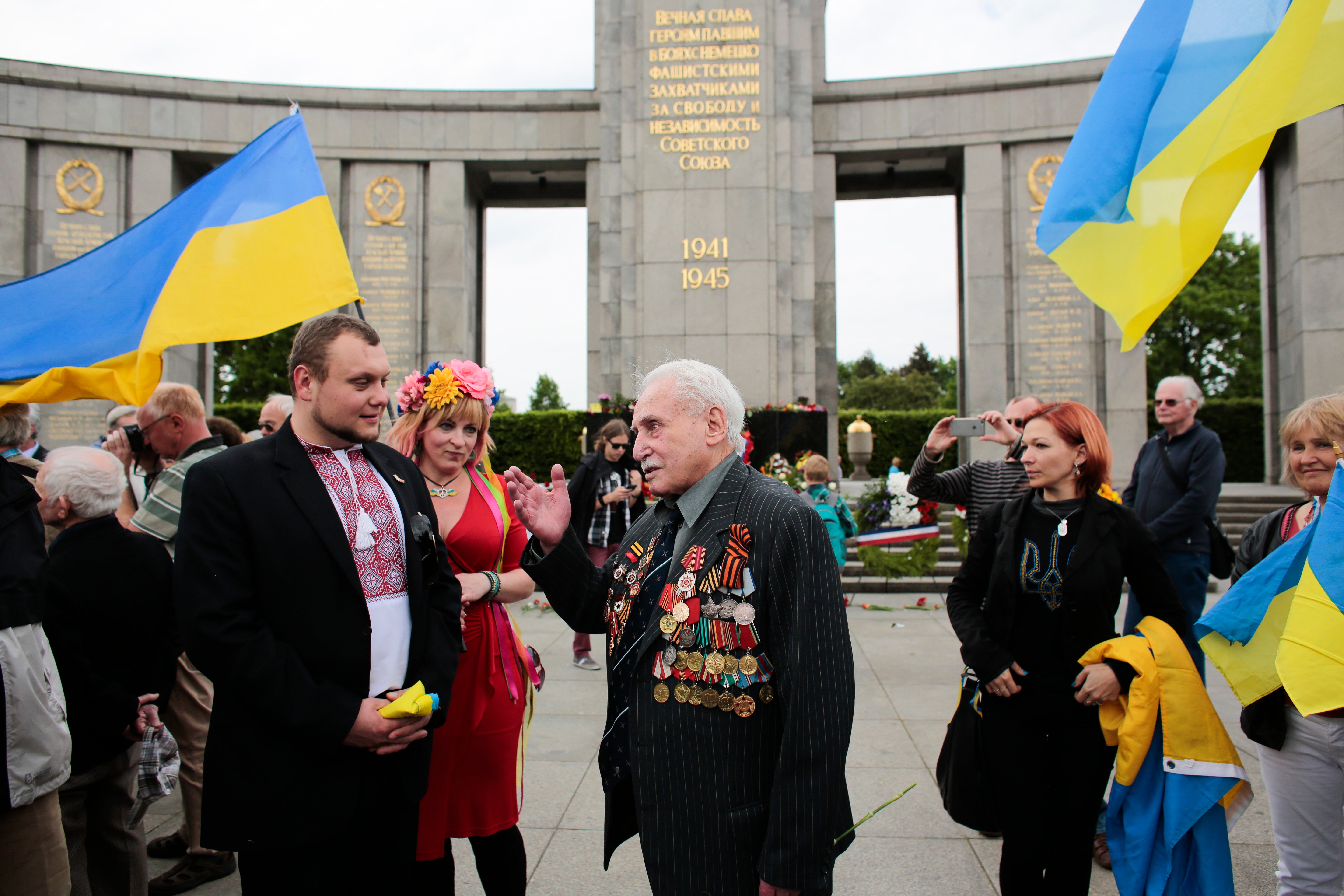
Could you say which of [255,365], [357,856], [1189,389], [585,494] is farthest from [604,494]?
[255,365]

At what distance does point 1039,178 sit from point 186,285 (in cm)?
1696

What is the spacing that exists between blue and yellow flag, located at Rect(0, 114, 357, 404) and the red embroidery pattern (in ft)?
3.40

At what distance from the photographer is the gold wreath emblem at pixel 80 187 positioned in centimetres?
1639

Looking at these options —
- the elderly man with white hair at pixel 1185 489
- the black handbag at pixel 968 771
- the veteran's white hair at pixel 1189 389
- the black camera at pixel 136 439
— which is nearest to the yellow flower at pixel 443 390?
the black camera at pixel 136 439

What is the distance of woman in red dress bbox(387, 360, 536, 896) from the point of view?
8.70 ft

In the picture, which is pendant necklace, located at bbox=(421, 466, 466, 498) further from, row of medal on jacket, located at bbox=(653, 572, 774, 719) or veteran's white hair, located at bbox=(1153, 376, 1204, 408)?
veteran's white hair, located at bbox=(1153, 376, 1204, 408)

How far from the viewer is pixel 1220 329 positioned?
35031mm

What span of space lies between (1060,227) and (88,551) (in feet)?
11.1

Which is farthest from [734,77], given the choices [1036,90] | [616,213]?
[1036,90]

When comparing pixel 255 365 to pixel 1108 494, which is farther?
pixel 255 365

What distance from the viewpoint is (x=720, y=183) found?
15195 mm

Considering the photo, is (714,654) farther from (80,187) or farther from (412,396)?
(80,187)

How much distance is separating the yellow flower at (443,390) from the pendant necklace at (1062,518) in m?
2.14

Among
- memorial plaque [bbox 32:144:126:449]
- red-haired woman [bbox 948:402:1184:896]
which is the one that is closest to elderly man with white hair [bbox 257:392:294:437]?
red-haired woman [bbox 948:402:1184:896]
